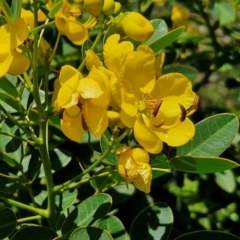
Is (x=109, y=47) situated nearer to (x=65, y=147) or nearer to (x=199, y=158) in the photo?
(x=199, y=158)

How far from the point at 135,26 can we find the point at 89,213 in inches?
16.4

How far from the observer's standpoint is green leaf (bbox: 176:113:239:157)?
1.43 metres

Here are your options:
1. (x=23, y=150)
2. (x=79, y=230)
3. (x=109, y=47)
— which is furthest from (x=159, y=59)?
(x=23, y=150)

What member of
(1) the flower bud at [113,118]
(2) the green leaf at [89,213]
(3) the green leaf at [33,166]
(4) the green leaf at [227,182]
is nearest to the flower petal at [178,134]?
(1) the flower bud at [113,118]

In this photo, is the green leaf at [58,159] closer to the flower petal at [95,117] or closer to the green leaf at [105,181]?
the green leaf at [105,181]

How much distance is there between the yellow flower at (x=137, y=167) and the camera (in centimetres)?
127

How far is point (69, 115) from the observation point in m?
1.25

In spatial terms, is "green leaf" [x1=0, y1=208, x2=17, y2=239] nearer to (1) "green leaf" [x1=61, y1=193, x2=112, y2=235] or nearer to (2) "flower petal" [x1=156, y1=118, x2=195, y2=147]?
(1) "green leaf" [x1=61, y1=193, x2=112, y2=235]

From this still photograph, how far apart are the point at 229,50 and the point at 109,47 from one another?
→ 1.04 meters

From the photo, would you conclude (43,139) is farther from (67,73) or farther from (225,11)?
(225,11)

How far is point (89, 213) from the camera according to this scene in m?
1.47

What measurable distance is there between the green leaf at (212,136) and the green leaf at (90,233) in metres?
0.25

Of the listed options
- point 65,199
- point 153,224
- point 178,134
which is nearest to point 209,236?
point 153,224

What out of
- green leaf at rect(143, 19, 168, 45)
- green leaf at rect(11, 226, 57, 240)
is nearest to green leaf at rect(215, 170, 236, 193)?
green leaf at rect(143, 19, 168, 45)
